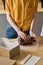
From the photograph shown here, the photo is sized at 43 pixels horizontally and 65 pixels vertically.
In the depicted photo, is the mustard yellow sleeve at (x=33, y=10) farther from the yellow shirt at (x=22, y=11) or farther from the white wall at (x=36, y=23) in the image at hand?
the white wall at (x=36, y=23)

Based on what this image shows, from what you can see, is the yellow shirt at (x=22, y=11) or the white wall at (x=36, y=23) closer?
the yellow shirt at (x=22, y=11)

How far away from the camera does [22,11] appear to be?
1.78m

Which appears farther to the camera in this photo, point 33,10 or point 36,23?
point 36,23

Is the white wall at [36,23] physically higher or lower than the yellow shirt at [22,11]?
lower

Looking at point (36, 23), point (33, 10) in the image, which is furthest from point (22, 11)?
point (36, 23)

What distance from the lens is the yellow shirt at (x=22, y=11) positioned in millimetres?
1717

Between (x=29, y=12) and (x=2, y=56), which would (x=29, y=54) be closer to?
(x=2, y=56)

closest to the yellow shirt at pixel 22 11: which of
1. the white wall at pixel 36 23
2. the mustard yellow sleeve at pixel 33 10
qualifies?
the mustard yellow sleeve at pixel 33 10

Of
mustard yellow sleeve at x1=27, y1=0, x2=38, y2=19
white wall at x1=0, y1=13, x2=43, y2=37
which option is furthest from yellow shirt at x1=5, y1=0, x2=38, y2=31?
white wall at x1=0, y1=13, x2=43, y2=37

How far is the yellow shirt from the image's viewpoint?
172 centimetres

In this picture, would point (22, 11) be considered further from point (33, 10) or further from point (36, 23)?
point (36, 23)

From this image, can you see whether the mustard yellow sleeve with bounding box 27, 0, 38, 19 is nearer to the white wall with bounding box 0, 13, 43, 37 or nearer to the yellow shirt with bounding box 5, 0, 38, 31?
the yellow shirt with bounding box 5, 0, 38, 31

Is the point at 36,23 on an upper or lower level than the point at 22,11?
lower

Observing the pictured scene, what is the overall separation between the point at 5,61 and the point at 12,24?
2.45ft
